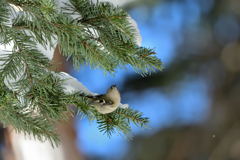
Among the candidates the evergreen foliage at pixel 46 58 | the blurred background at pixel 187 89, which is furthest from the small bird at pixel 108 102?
the blurred background at pixel 187 89

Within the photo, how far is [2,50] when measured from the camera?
1.08ft

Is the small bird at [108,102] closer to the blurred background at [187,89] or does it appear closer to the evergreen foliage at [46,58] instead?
the evergreen foliage at [46,58]

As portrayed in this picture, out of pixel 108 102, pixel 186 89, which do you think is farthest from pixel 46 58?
pixel 186 89

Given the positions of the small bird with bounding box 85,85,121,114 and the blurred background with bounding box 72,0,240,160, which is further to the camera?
the blurred background with bounding box 72,0,240,160

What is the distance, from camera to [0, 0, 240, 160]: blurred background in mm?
1083

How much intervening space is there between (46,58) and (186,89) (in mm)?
872

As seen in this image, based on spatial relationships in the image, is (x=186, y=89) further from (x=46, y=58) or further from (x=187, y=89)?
(x=46, y=58)

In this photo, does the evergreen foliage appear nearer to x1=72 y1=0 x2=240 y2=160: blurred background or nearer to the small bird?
the small bird

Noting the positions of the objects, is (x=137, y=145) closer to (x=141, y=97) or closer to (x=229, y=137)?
(x=141, y=97)

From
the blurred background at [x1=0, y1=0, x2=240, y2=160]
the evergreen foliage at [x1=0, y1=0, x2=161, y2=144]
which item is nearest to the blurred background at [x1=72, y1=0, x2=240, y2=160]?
the blurred background at [x1=0, y1=0, x2=240, y2=160]

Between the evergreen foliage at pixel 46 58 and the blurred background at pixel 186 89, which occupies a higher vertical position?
the blurred background at pixel 186 89

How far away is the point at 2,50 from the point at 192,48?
0.90 metres

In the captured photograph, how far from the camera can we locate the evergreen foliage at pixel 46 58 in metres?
0.28

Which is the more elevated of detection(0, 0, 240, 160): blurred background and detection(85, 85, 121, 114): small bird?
detection(0, 0, 240, 160): blurred background
